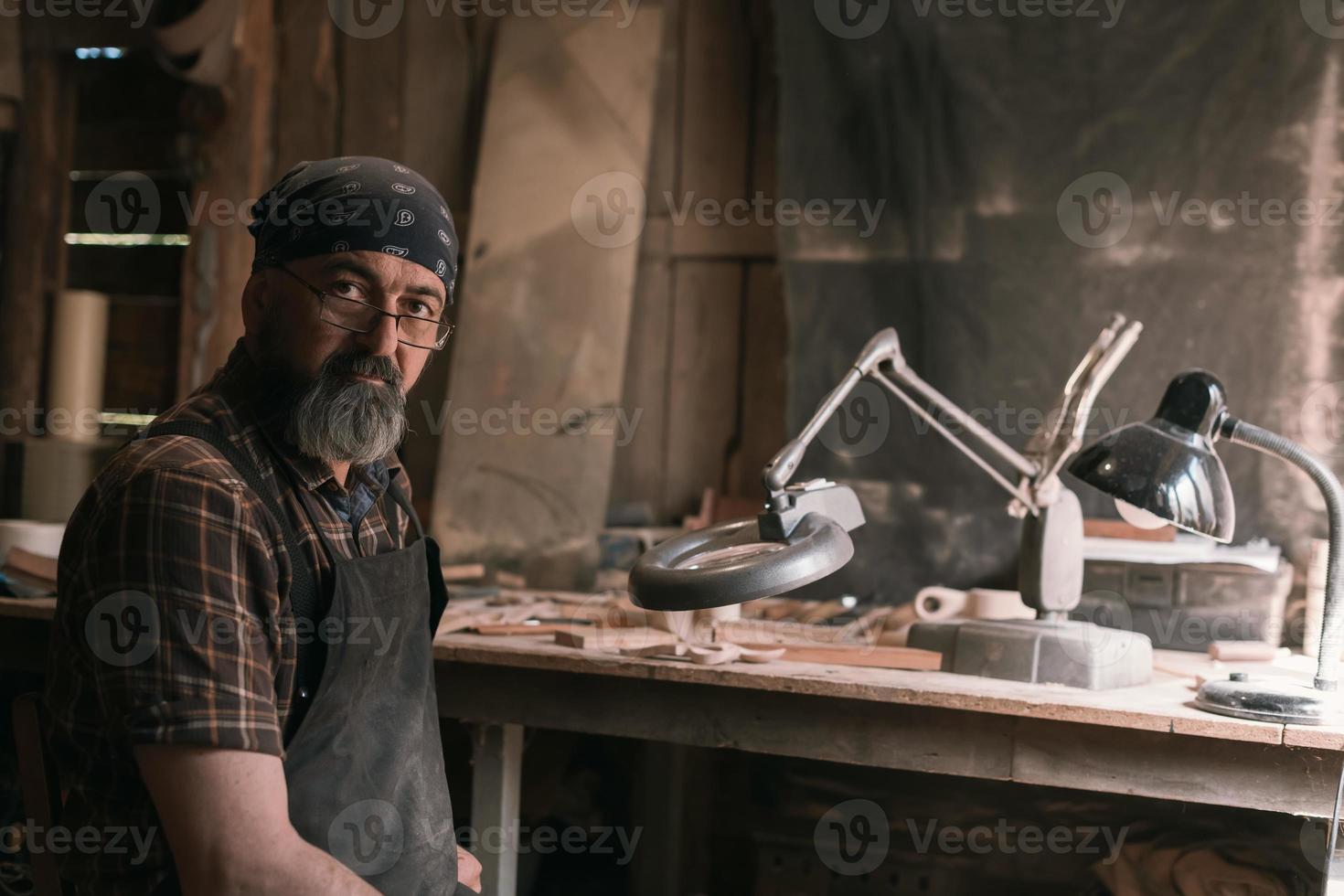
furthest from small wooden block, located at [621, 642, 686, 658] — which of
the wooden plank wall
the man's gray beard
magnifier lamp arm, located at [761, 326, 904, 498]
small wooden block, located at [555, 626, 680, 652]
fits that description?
the wooden plank wall

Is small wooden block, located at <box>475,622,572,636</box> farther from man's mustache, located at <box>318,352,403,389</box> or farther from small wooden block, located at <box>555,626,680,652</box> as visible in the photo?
man's mustache, located at <box>318,352,403,389</box>

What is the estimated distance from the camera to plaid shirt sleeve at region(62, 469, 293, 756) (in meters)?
1.40

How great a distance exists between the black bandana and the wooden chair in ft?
2.32

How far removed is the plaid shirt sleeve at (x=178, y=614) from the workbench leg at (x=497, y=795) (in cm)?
127

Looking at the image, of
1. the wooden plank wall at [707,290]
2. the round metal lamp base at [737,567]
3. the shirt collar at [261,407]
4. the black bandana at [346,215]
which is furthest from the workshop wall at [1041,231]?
the shirt collar at [261,407]

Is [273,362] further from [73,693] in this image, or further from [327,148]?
[327,148]

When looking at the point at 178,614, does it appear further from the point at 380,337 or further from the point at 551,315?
the point at 551,315

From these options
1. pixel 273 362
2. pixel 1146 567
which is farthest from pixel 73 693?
pixel 1146 567

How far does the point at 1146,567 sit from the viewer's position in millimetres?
2982

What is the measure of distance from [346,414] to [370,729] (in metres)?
0.46

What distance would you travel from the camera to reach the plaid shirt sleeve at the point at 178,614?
140 centimetres

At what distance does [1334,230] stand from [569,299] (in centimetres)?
205

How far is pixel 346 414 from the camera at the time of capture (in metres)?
1.71

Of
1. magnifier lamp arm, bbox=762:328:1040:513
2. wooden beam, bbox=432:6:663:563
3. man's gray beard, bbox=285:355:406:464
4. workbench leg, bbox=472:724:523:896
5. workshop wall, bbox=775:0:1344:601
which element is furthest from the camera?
wooden beam, bbox=432:6:663:563
